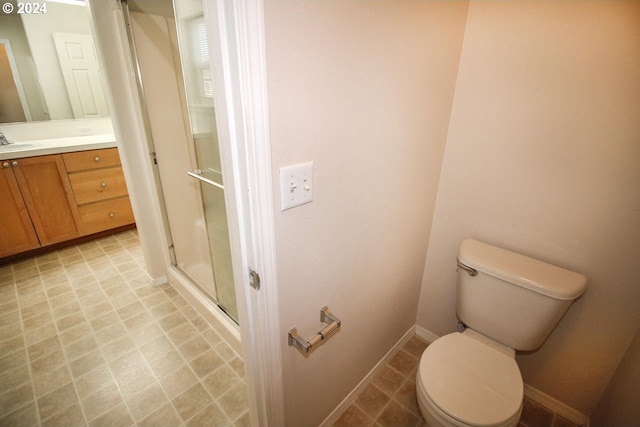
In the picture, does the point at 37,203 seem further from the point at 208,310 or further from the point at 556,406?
the point at 556,406

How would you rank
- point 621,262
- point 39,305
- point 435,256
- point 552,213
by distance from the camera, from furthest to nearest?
point 39,305
point 435,256
point 552,213
point 621,262

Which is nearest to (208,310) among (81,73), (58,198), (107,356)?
(107,356)

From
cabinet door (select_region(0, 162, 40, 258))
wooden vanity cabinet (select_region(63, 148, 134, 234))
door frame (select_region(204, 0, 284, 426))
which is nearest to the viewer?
door frame (select_region(204, 0, 284, 426))

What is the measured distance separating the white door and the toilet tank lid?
3.52 m

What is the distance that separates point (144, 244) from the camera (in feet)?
6.80

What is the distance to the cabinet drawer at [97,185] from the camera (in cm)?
247

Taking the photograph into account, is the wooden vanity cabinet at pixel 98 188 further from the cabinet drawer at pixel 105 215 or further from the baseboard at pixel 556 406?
the baseboard at pixel 556 406

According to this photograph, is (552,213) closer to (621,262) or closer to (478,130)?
(621,262)

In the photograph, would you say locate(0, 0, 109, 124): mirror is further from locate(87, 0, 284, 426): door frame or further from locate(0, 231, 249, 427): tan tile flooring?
locate(87, 0, 284, 426): door frame

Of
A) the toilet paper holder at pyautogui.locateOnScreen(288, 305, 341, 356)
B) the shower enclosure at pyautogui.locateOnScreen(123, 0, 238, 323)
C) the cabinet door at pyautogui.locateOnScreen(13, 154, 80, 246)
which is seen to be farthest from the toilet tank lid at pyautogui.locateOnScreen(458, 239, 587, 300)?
the cabinet door at pyautogui.locateOnScreen(13, 154, 80, 246)

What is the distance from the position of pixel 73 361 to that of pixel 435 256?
82.5 inches

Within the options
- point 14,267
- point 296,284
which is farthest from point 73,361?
point 296,284

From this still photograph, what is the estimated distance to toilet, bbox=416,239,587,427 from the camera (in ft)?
3.24

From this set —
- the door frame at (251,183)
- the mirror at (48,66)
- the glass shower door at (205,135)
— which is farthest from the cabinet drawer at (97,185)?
the door frame at (251,183)
